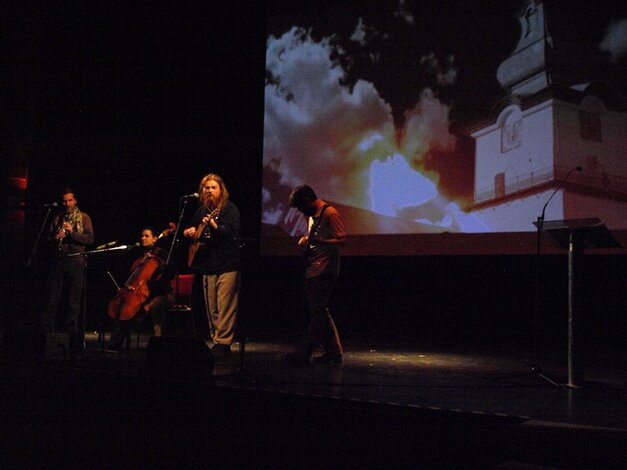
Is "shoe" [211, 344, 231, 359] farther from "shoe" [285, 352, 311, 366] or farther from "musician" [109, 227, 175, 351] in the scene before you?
"musician" [109, 227, 175, 351]

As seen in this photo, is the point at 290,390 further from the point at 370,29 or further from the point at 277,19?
the point at 277,19

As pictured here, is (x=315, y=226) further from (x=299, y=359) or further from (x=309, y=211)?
(x=299, y=359)

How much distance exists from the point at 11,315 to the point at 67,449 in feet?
15.3

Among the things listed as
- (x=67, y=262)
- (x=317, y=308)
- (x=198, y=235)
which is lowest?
(x=317, y=308)

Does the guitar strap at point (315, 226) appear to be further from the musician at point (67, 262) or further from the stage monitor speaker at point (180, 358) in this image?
the musician at point (67, 262)

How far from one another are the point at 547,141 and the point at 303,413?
4.07m

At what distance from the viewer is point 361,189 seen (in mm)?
7379

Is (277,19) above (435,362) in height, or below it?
above

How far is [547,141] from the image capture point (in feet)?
21.1

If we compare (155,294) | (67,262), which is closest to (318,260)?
(155,294)

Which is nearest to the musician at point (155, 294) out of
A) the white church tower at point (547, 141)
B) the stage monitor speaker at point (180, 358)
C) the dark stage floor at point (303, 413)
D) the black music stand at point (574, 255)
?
the dark stage floor at point (303, 413)

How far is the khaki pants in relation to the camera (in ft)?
18.1

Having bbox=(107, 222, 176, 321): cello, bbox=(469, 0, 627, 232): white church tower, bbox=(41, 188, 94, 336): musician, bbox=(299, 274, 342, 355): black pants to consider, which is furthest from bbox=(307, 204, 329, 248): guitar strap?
bbox=(41, 188, 94, 336): musician

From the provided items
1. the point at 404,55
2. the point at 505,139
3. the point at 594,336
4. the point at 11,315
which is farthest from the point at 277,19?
the point at 594,336
